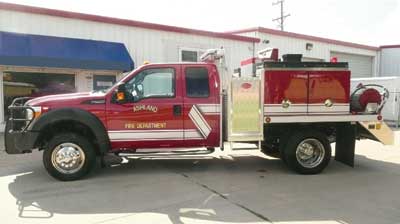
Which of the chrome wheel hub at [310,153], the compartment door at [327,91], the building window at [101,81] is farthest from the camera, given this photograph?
the building window at [101,81]

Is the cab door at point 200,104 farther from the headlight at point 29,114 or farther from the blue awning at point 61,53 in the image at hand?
the blue awning at point 61,53

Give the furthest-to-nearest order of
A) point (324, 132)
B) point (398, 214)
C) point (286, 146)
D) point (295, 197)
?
point (324, 132), point (286, 146), point (295, 197), point (398, 214)

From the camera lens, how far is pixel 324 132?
26.0ft

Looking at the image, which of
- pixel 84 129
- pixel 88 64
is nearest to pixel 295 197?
pixel 84 129

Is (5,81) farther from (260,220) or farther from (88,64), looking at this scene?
(260,220)

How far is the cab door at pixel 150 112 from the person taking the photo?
6.95 m

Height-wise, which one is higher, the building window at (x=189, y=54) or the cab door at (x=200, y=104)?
the building window at (x=189, y=54)

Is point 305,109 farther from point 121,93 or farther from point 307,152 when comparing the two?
point 121,93

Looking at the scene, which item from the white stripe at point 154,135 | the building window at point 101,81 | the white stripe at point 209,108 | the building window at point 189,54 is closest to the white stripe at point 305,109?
the white stripe at point 209,108

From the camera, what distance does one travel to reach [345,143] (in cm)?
782

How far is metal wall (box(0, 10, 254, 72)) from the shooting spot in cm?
1276

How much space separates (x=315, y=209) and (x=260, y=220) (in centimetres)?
96

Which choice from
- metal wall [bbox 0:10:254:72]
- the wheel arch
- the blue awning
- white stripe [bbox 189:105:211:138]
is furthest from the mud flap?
the blue awning

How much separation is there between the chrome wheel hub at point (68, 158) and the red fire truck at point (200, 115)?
0.02 metres
